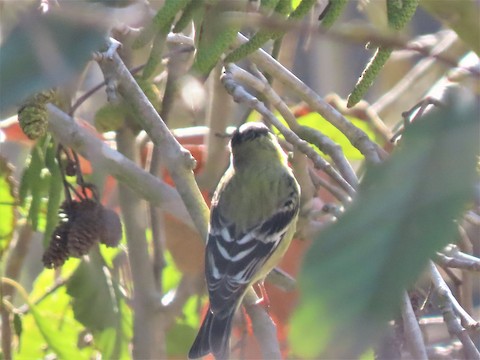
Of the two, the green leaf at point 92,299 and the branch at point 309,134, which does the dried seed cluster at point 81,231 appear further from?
the branch at point 309,134

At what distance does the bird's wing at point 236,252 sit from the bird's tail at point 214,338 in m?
0.02

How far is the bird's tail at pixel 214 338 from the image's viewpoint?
1922mm

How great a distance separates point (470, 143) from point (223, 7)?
0.46 meters

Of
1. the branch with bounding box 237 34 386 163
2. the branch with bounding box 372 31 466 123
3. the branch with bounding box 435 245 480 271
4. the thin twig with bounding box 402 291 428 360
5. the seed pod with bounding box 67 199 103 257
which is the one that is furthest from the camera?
the branch with bounding box 372 31 466 123

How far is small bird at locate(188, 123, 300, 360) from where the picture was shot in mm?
2104

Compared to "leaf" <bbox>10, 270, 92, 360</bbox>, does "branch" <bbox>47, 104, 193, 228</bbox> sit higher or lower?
higher

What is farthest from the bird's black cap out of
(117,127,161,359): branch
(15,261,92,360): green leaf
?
(15,261,92,360): green leaf

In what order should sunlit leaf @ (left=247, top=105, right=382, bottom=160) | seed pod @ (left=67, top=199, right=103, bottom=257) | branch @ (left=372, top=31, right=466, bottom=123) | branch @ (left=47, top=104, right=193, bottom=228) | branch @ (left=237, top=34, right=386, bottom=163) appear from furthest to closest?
branch @ (left=372, top=31, right=466, bottom=123) < sunlit leaf @ (left=247, top=105, right=382, bottom=160) < seed pod @ (left=67, top=199, right=103, bottom=257) < branch @ (left=47, top=104, right=193, bottom=228) < branch @ (left=237, top=34, right=386, bottom=163)

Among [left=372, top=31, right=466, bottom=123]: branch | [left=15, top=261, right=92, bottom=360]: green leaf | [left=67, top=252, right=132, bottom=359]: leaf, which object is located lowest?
[left=15, top=261, right=92, bottom=360]: green leaf

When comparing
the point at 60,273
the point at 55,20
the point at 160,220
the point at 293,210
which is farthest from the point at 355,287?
the point at 60,273

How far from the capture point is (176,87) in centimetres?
204

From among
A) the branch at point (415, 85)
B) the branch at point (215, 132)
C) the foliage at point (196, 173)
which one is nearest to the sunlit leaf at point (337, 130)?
the foliage at point (196, 173)

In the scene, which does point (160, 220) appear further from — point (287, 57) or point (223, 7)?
point (223, 7)

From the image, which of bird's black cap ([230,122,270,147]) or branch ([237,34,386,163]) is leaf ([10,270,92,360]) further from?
branch ([237,34,386,163])
